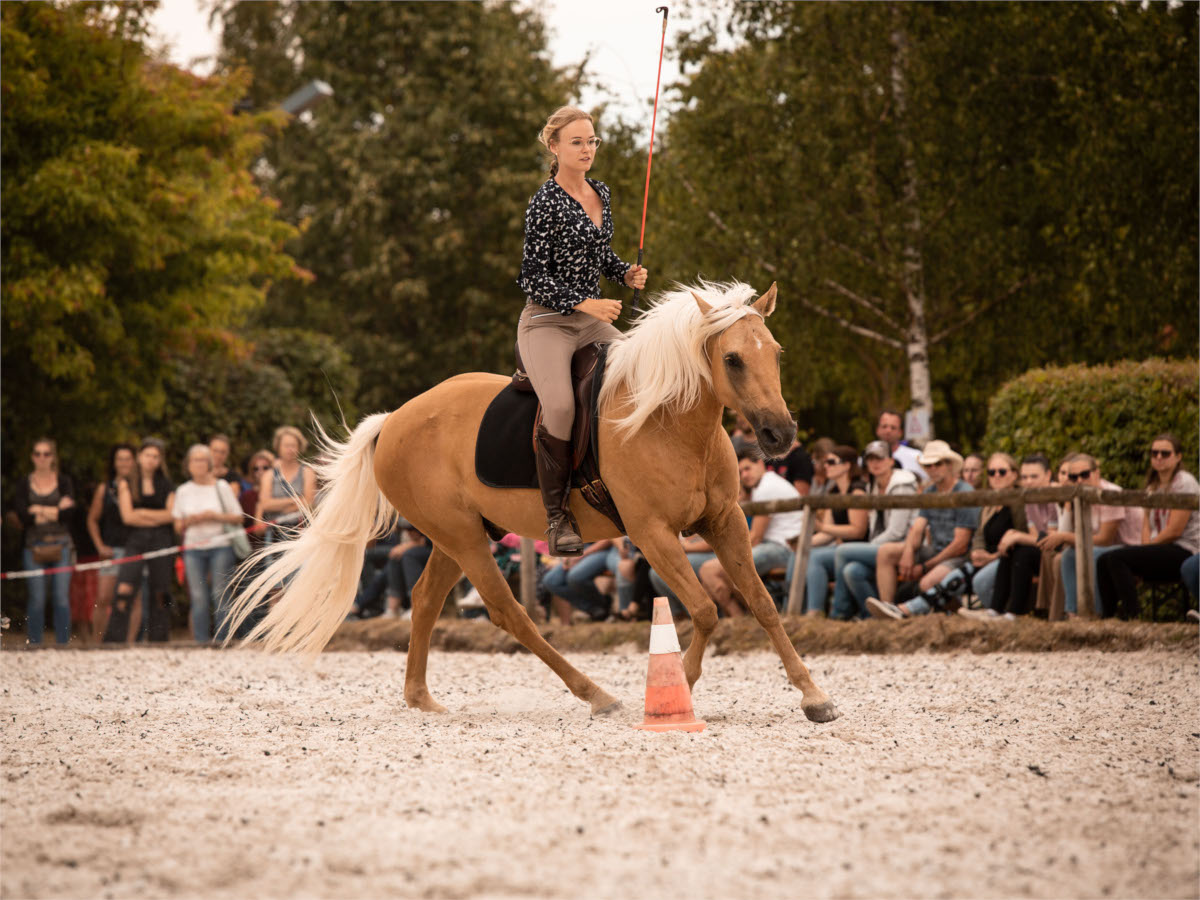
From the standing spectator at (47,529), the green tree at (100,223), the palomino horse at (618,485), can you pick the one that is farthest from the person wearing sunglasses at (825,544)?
the green tree at (100,223)

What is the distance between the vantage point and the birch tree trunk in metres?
18.4

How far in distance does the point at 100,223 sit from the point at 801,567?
34.0 feet

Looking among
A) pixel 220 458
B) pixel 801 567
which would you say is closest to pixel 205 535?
pixel 220 458

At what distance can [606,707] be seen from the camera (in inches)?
260

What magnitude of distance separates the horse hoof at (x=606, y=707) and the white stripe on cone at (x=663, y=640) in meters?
0.67

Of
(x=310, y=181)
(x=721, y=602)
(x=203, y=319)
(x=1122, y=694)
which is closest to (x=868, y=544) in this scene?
(x=721, y=602)

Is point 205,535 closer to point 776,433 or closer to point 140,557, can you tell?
point 140,557

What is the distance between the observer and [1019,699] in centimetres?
680

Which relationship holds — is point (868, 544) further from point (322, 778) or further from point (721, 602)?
point (322, 778)

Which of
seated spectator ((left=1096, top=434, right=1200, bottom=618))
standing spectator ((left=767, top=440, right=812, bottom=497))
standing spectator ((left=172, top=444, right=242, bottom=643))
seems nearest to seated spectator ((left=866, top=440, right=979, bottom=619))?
seated spectator ((left=1096, top=434, right=1200, bottom=618))

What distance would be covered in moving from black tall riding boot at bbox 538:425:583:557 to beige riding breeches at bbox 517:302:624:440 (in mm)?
68

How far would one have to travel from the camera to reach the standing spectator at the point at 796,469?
39.0 feet

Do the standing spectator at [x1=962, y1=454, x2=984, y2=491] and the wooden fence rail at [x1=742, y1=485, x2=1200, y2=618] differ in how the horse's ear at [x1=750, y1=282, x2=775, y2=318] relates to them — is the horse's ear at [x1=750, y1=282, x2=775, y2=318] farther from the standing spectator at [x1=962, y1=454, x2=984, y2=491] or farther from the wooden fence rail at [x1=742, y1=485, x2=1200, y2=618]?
the standing spectator at [x1=962, y1=454, x2=984, y2=491]

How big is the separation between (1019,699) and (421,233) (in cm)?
2538
